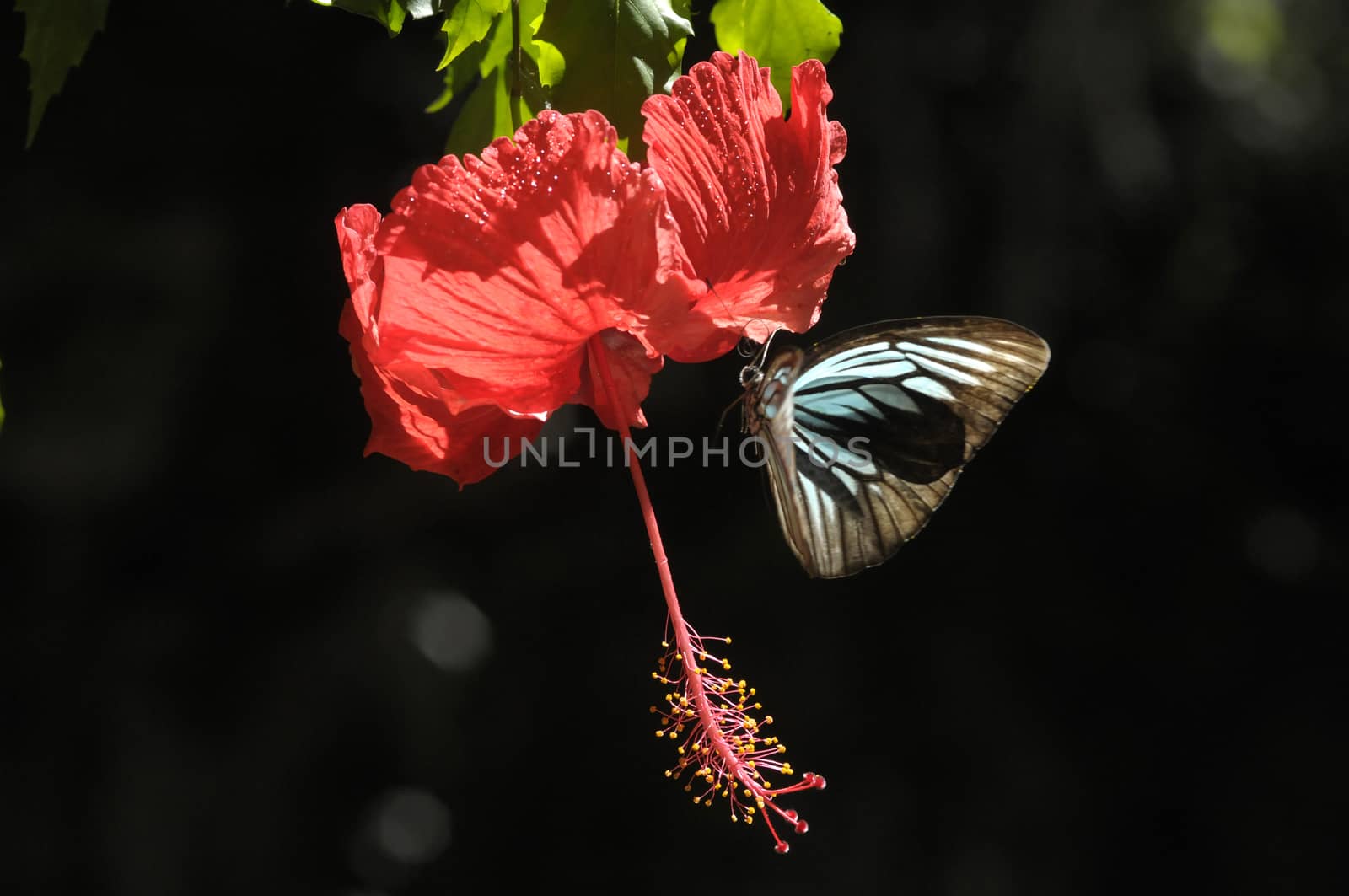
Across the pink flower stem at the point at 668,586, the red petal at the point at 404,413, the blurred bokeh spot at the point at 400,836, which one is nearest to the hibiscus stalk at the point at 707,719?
the pink flower stem at the point at 668,586

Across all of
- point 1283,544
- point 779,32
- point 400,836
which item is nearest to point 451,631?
point 400,836

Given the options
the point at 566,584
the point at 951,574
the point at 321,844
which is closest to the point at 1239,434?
the point at 951,574

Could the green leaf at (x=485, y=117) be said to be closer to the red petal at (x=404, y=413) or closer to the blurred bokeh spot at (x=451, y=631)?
the red petal at (x=404, y=413)

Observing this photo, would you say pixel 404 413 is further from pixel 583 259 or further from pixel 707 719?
pixel 707 719

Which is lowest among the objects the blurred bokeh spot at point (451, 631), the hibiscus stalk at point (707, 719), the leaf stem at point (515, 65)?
the blurred bokeh spot at point (451, 631)

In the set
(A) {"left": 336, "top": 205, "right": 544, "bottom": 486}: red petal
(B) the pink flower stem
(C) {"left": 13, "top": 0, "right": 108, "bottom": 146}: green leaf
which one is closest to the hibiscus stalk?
(B) the pink flower stem

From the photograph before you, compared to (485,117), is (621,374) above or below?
below
